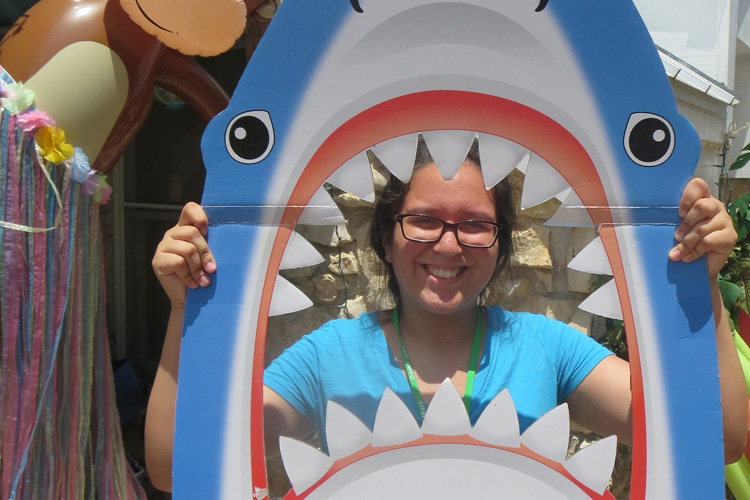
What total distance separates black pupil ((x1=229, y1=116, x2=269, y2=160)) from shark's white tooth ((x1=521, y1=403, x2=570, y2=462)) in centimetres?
49

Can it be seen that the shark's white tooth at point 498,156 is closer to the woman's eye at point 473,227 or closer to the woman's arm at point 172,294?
the woman's eye at point 473,227

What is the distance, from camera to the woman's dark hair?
745 millimetres

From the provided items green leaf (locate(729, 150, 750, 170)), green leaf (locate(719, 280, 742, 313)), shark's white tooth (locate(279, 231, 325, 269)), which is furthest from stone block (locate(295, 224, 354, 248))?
green leaf (locate(729, 150, 750, 170))

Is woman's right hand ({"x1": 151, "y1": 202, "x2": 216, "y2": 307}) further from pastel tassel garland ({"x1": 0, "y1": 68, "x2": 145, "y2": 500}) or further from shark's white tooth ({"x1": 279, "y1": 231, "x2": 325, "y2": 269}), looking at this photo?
pastel tassel garland ({"x1": 0, "y1": 68, "x2": 145, "y2": 500})

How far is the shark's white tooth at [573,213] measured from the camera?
72cm

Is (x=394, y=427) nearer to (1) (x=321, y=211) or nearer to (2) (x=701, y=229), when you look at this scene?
(1) (x=321, y=211)

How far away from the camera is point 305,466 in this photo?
723 millimetres

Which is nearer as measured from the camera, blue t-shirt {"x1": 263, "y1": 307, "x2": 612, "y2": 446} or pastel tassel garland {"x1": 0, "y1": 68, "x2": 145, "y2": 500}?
blue t-shirt {"x1": 263, "y1": 307, "x2": 612, "y2": 446}

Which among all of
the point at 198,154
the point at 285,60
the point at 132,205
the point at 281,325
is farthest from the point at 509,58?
the point at 132,205

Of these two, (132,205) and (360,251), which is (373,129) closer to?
(360,251)

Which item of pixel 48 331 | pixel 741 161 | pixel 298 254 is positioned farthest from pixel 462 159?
pixel 741 161

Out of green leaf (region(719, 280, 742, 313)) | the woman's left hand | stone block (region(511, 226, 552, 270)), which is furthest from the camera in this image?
green leaf (region(719, 280, 742, 313))

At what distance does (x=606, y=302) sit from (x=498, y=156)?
0.23 m

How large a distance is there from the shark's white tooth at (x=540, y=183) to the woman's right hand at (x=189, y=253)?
0.42 meters
